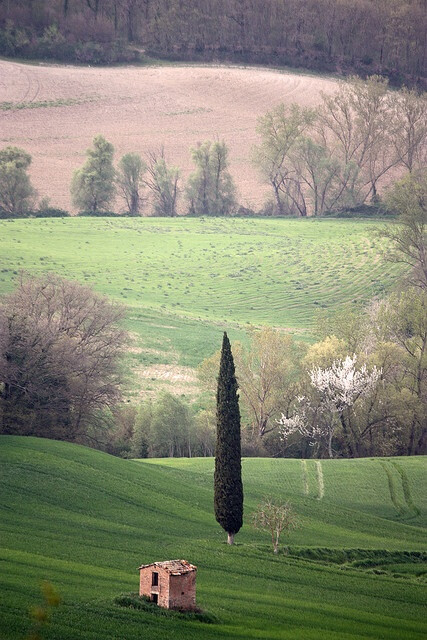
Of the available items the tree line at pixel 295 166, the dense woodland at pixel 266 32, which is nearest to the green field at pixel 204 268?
the tree line at pixel 295 166

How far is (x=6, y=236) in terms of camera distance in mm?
105625

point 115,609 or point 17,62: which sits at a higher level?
point 17,62

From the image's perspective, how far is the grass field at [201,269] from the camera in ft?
297

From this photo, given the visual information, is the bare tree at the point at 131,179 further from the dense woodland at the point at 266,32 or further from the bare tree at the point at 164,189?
the dense woodland at the point at 266,32

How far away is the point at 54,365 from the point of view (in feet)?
195

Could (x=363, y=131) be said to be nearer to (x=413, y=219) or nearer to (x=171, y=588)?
(x=413, y=219)

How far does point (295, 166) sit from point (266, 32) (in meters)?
43.6

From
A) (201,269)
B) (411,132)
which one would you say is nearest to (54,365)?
(201,269)

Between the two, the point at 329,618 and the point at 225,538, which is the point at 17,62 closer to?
the point at 225,538

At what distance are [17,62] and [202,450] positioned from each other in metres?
94.5

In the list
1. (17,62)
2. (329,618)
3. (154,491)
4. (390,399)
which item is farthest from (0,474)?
(17,62)

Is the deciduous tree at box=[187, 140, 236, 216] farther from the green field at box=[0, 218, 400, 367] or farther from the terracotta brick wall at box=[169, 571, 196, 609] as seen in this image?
the terracotta brick wall at box=[169, 571, 196, 609]

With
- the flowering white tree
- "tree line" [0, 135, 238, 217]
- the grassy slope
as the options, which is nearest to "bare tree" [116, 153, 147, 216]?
"tree line" [0, 135, 238, 217]

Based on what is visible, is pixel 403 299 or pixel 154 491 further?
pixel 403 299
